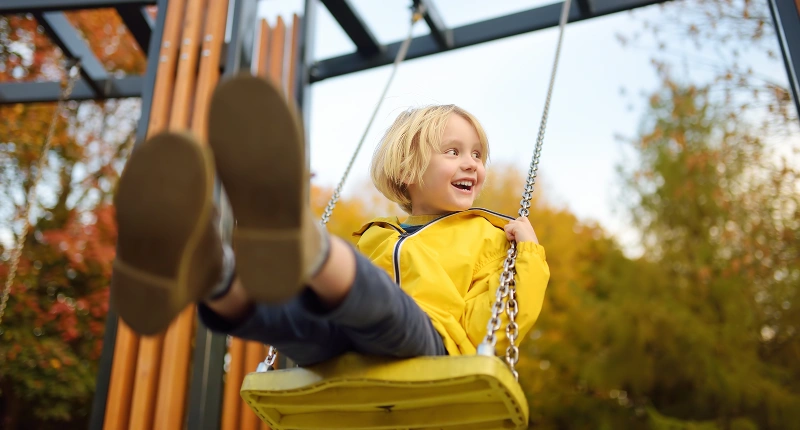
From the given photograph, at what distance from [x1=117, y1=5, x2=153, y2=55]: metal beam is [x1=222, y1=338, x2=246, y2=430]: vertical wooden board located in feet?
6.04

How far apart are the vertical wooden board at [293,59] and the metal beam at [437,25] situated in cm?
61

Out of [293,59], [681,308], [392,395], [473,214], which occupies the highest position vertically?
[293,59]

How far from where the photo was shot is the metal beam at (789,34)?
7.80 ft

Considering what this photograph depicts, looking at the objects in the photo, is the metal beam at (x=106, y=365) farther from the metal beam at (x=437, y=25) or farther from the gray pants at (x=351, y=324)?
the gray pants at (x=351, y=324)

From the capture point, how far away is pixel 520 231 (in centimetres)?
158

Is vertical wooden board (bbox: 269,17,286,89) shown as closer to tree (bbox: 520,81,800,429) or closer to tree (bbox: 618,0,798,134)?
tree (bbox: 618,0,798,134)

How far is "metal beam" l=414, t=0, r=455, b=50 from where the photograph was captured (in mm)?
3316

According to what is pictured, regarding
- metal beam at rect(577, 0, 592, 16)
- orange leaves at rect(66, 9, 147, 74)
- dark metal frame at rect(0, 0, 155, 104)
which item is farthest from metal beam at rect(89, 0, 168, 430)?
orange leaves at rect(66, 9, 147, 74)

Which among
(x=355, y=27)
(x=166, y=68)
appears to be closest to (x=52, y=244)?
(x=166, y=68)

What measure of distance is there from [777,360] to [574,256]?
3226 millimetres

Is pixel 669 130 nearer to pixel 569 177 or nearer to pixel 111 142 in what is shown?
pixel 569 177

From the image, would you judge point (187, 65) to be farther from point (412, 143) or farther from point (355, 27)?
point (412, 143)

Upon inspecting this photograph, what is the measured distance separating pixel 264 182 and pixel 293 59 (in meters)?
2.44

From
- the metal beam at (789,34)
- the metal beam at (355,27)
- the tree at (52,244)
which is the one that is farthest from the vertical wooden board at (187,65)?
the tree at (52,244)
